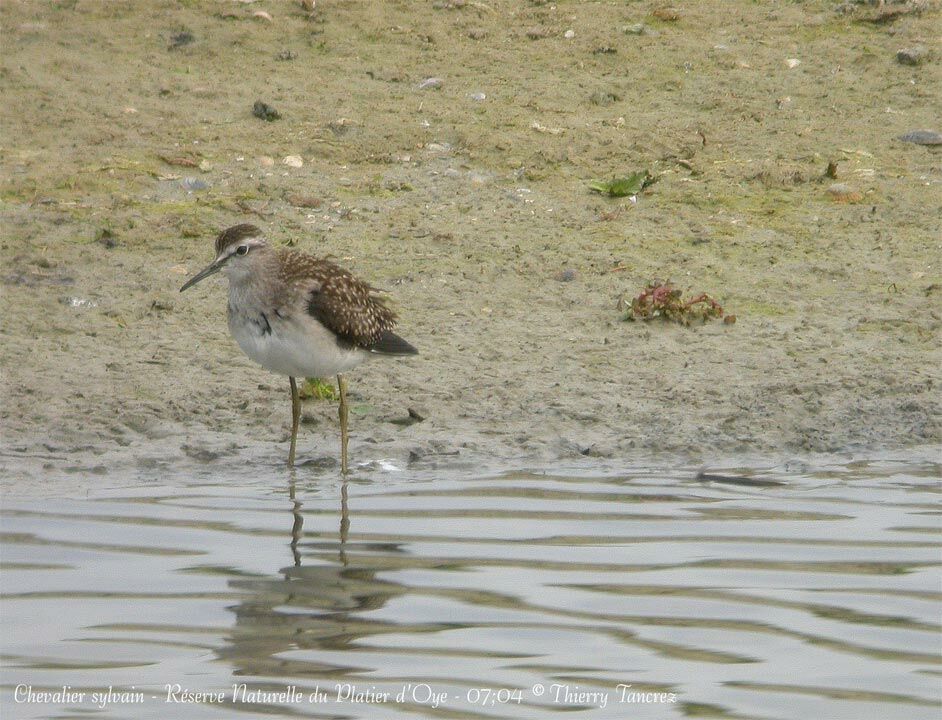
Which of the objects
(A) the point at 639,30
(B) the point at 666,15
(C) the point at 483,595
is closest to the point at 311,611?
(C) the point at 483,595

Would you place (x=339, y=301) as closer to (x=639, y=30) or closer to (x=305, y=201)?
(x=305, y=201)

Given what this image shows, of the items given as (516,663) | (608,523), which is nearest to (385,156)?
(608,523)

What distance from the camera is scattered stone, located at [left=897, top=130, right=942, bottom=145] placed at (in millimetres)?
12562

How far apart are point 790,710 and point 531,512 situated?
266 cm

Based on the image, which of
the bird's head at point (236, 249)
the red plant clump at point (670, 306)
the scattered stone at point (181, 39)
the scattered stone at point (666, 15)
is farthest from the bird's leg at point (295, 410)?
the scattered stone at point (666, 15)

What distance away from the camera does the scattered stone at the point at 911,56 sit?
13516 mm

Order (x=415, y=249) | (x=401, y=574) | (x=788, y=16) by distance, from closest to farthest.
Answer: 1. (x=401, y=574)
2. (x=415, y=249)
3. (x=788, y=16)

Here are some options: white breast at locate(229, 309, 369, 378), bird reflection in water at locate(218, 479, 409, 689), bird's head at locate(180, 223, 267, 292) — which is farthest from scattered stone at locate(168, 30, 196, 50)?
bird reflection in water at locate(218, 479, 409, 689)

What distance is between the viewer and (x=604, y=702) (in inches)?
224

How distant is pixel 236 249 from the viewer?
30.9 ft

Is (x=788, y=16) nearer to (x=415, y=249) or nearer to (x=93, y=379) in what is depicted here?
(x=415, y=249)

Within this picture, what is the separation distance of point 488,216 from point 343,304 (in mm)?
2678

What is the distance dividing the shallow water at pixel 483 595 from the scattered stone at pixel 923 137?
14.4ft

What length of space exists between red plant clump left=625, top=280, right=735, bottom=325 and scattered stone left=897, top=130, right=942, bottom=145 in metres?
3.06
